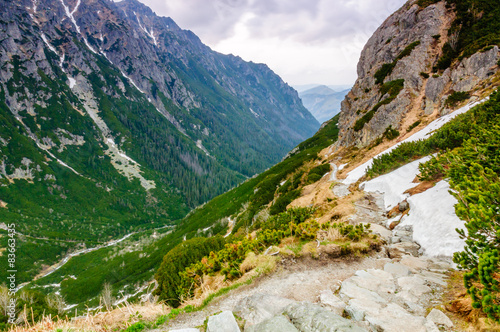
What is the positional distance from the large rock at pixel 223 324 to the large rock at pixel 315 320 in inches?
60.4

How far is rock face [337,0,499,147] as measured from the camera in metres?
34.7

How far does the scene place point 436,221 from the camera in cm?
1098

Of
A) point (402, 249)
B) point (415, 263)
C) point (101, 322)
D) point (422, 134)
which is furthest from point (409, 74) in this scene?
point (101, 322)

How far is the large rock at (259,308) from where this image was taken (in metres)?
6.04

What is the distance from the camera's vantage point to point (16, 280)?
103 m

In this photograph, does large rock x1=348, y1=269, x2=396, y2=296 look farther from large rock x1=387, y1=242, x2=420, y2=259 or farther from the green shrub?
the green shrub

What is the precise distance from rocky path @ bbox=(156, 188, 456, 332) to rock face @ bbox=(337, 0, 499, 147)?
1380 inches

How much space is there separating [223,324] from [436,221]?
11368 mm

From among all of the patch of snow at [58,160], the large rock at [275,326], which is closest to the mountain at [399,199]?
the large rock at [275,326]

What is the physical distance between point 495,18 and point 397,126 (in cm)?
2586

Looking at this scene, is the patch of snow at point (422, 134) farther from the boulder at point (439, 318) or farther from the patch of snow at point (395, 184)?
the boulder at point (439, 318)

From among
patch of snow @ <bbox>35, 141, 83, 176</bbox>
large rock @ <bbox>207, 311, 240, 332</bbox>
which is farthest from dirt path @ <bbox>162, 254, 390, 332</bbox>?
patch of snow @ <bbox>35, 141, 83, 176</bbox>

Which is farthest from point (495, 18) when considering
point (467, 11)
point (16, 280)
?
point (16, 280)

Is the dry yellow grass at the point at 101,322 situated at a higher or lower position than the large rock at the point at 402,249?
higher
